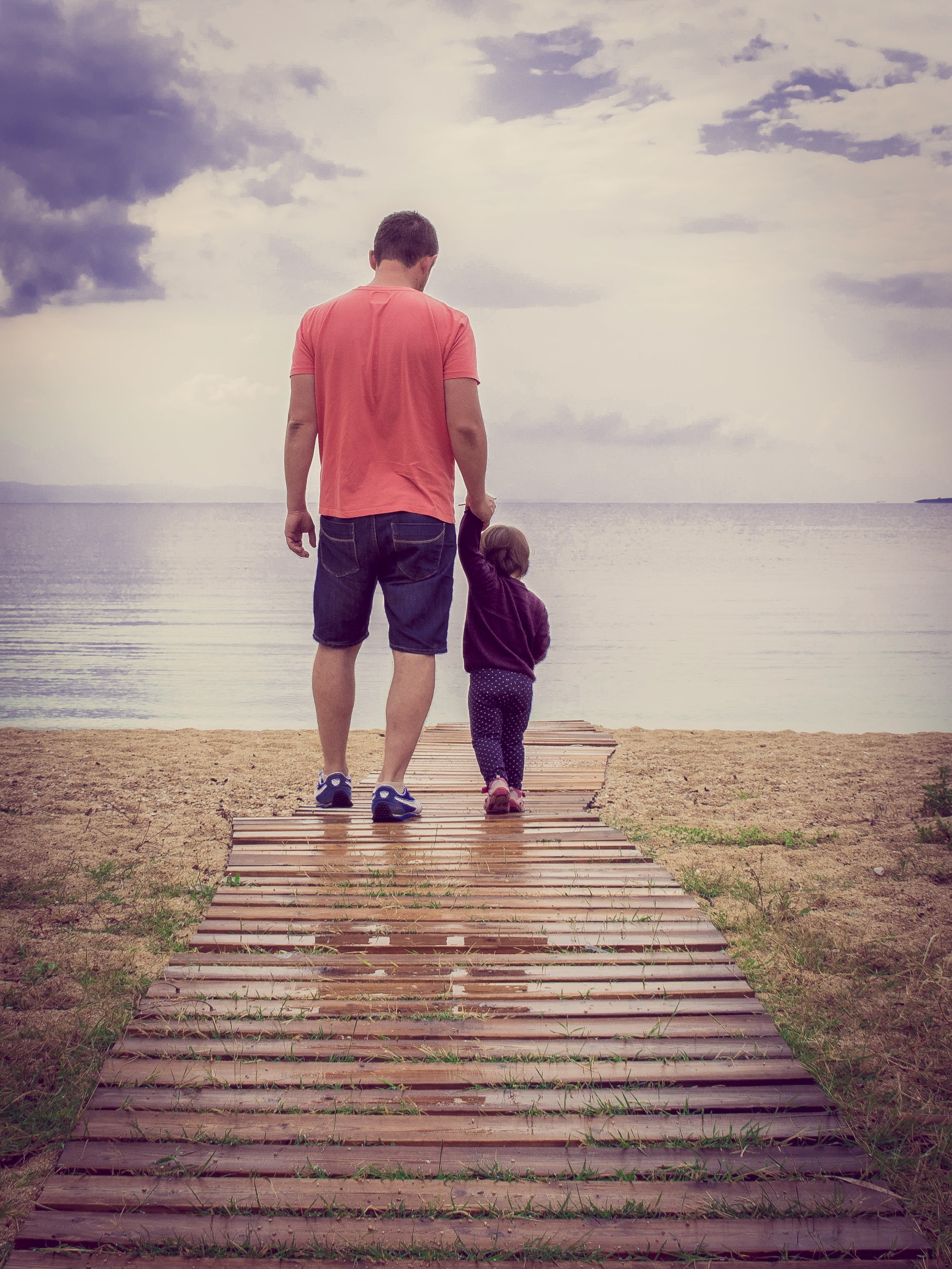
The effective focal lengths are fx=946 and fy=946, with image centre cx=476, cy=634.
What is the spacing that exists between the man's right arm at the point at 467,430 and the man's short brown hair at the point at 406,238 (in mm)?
600

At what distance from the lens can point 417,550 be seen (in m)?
3.68

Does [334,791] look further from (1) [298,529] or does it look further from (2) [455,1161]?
(2) [455,1161]

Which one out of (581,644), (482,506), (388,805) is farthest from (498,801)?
(581,644)

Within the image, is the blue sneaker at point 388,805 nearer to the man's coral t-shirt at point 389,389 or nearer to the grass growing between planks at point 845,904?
the man's coral t-shirt at point 389,389

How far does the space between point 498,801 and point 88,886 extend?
6.04 feet

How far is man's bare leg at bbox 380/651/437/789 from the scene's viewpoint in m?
3.76

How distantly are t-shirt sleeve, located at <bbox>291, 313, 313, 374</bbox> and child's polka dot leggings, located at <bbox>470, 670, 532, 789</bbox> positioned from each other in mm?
1677

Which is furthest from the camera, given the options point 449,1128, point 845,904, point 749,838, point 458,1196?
point 749,838

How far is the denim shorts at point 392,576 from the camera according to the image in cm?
368

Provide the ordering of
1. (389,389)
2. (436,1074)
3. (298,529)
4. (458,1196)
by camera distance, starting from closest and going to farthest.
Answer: (458,1196) < (436,1074) < (389,389) < (298,529)

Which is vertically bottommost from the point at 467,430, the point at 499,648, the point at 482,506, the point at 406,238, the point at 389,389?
the point at 499,648

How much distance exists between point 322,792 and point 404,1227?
2.70 m

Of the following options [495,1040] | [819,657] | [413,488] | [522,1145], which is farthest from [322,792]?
[819,657]

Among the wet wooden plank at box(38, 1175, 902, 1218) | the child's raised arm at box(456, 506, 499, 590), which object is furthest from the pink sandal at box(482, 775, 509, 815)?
the wet wooden plank at box(38, 1175, 902, 1218)
